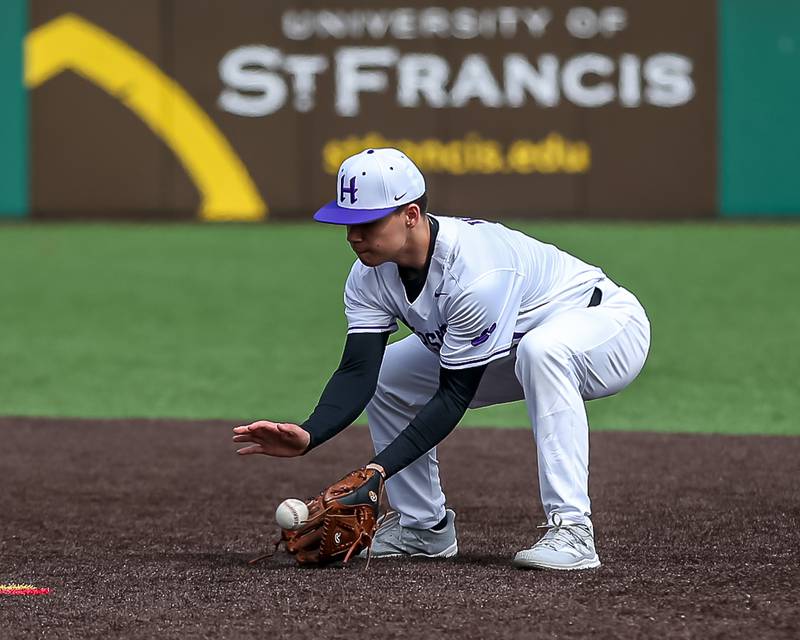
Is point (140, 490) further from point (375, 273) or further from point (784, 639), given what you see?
point (784, 639)

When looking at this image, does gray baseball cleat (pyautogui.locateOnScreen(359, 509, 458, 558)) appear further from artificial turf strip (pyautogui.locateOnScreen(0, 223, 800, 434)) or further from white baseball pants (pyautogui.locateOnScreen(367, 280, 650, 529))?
artificial turf strip (pyautogui.locateOnScreen(0, 223, 800, 434))

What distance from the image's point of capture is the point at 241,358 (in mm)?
9734

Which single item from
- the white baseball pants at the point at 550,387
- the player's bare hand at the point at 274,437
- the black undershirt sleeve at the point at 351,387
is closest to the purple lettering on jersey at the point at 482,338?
the white baseball pants at the point at 550,387

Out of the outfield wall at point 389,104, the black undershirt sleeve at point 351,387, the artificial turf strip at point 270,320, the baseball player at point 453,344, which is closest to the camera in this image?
the baseball player at point 453,344

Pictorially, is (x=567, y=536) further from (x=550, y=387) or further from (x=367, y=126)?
(x=367, y=126)

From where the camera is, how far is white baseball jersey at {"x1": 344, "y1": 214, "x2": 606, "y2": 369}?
177 inches

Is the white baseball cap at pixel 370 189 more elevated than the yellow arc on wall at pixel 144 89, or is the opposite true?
the yellow arc on wall at pixel 144 89

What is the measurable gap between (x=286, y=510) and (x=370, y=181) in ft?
3.36

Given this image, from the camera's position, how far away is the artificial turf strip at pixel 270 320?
8.45 meters

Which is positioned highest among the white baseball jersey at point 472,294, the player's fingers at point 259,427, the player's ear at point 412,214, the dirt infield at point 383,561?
the player's ear at point 412,214

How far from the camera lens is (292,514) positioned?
450 cm

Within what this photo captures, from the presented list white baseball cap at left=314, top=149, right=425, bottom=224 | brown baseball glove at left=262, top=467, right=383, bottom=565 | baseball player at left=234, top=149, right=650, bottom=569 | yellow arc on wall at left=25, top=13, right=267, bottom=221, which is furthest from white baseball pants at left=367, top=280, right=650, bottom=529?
yellow arc on wall at left=25, top=13, right=267, bottom=221

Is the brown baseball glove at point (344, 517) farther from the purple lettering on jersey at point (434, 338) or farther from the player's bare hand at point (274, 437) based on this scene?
the purple lettering on jersey at point (434, 338)

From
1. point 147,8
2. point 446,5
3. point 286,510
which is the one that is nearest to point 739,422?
point 286,510
